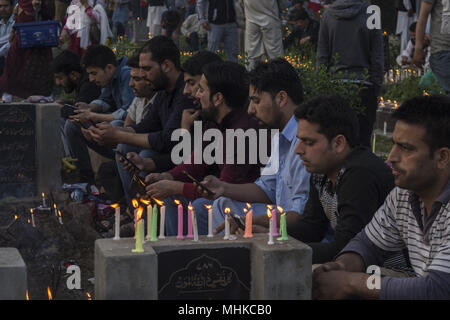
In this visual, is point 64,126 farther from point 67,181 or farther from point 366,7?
point 366,7

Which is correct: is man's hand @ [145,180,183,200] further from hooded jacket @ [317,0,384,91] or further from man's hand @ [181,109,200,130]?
hooded jacket @ [317,0,384,91]

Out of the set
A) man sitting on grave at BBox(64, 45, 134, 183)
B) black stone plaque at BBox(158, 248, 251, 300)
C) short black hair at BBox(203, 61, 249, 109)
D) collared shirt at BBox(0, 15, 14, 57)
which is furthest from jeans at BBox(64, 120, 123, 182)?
black stone plaque at BBox(158, 248, 251, 300)

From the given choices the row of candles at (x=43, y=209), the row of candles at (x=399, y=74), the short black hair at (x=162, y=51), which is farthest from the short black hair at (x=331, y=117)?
the row of candles at (x=399, y=74)

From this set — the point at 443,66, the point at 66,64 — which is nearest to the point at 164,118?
the point at 443,66

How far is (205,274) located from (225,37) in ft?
33.3

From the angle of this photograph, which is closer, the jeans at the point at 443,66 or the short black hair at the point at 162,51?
the jeans at the point at 443,66

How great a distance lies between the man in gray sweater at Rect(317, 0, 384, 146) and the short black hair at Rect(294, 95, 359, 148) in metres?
4.10

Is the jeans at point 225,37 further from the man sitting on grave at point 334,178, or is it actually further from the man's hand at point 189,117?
the man sitting on grave at point 334,178

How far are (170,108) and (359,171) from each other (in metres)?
3.53

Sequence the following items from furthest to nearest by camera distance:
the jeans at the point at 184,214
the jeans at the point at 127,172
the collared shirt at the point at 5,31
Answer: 1. the collared shirt at the point at 5,31
2. the jeans at the point at 127,172
3. the jeans at the point at 184,214

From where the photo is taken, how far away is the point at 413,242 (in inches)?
148

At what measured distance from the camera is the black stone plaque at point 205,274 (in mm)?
3426

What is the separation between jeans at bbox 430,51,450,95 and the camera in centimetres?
718

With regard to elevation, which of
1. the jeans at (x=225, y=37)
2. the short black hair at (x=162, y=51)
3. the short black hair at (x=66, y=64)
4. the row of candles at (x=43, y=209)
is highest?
the jeans at (x=225, y=37)
